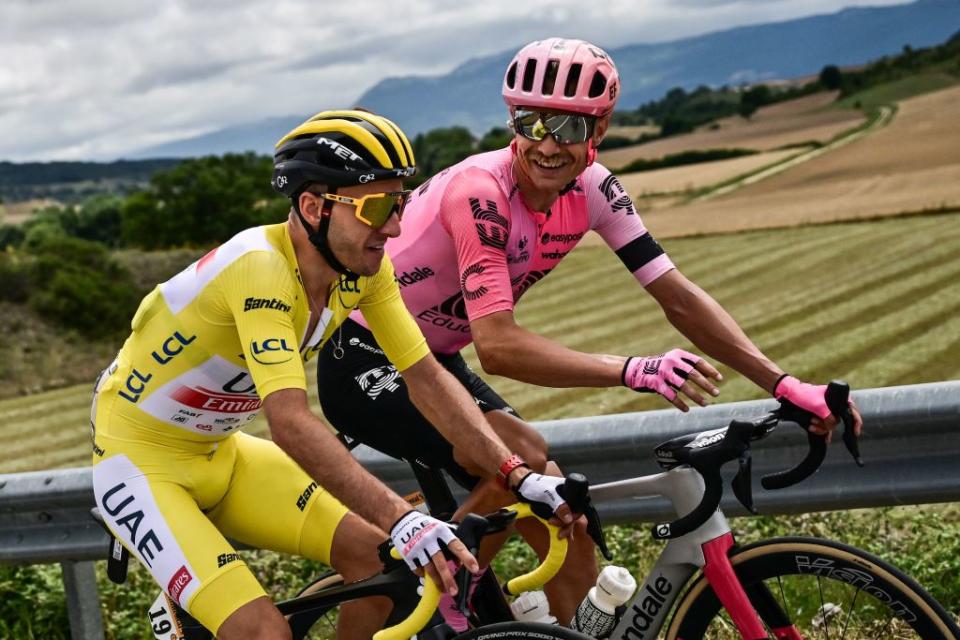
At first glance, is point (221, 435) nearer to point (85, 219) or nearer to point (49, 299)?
point (49, 299)

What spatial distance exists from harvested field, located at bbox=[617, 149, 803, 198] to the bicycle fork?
Answer: 48.7 meters

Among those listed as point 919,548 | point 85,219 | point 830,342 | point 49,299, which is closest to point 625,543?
point 919,548

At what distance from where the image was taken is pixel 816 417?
3760 millimetres

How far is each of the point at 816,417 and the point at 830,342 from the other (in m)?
18.3

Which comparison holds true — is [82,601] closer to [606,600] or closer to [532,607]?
[532,607]

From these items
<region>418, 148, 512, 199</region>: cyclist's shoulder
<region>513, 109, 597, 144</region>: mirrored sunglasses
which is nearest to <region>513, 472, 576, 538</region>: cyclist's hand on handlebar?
<region>418, 148, 512, 199</region>: cyclist's shoulder

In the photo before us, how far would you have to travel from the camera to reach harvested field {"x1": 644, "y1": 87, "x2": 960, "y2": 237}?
39.7m

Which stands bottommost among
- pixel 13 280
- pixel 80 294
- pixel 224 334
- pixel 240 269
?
pixel 80 294

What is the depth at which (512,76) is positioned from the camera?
4.54 metres

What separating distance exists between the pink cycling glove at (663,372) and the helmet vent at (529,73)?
3.98 ft

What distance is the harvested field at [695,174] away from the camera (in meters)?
54.6

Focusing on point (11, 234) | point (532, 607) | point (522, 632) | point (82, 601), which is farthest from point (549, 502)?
point (11, 234)

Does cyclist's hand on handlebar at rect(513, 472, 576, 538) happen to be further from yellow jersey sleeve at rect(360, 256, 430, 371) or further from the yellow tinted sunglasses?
the yellow tinted sunglasses

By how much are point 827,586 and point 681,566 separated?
0.45 meters
